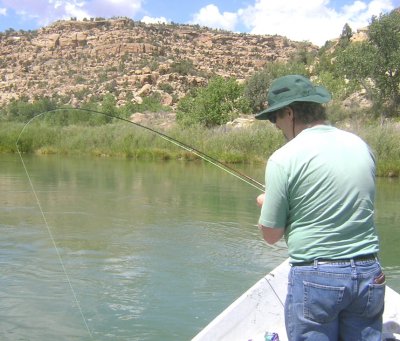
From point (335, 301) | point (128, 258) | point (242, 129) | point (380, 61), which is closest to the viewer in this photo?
point (335, 301)

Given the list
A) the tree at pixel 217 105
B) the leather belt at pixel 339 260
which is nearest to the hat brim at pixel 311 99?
the leather belt at pixel 339 260

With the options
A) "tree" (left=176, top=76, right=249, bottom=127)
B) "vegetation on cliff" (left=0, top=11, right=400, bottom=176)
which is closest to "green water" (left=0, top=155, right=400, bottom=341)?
"vegetation on cliff" (left=0, top=11, right=400, bottom=176)

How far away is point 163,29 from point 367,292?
84364 mm

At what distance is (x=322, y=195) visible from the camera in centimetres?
214

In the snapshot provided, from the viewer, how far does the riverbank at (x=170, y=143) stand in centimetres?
1908

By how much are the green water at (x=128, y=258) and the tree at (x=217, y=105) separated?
21.5 m

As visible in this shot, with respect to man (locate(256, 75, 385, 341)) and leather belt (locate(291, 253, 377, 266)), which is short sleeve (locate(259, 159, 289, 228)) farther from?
leather belt (locate(291, 253, 377, 266))

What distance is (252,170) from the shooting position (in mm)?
19875

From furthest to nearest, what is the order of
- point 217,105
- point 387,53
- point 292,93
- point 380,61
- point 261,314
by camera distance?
point 217,105, point 387,53, point 380,61, point 261,314, point 292,93

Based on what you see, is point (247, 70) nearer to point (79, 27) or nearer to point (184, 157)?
point (79, 27)

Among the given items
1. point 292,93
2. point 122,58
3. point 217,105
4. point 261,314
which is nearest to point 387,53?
point 217,105

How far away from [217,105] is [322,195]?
113 ft

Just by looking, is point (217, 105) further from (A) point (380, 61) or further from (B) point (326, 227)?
(B) point (326, 227)

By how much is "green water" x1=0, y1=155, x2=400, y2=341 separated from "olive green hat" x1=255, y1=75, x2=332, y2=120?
285 centimetres
